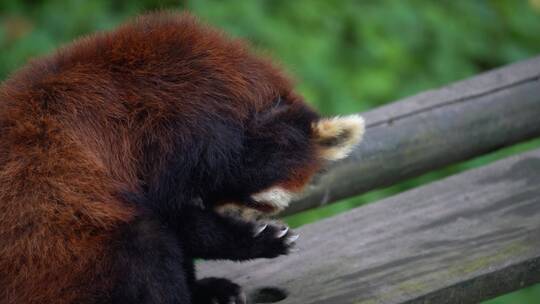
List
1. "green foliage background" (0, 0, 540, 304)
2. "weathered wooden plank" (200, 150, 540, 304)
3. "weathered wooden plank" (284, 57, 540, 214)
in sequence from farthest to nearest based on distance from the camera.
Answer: "green foliage background" (0, 0, 540, 304), "weathered wooden plank" (284, 57, 540, 214), "weathered wooden plank" (200, 150, 540, 304)

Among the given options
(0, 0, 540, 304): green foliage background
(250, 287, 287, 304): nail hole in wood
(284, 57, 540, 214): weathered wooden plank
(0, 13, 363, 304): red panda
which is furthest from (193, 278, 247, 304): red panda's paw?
(0, 0, 540, 304): green foliage background

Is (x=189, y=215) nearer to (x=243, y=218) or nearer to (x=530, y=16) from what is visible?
(x=243, y=218)

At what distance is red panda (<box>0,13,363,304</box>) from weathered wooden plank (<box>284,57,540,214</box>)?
1.76 feet

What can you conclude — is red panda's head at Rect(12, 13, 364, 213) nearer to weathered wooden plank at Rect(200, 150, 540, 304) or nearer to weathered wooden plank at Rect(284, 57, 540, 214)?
weathered wooden plank at Rect(200, 150, 540, 304)

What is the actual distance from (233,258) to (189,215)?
15 cm

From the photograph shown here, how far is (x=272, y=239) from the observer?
6.24ft

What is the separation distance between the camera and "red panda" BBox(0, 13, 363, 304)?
1.72m

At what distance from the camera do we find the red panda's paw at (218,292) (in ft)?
6.70

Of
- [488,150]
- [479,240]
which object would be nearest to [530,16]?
[488,150]

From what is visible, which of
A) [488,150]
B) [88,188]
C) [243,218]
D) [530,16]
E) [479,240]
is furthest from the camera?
[530,16]

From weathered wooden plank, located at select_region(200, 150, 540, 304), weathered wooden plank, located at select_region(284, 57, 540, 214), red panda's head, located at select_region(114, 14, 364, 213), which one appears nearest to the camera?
red panda's head, located at select_region(114, 14, 364, 213)

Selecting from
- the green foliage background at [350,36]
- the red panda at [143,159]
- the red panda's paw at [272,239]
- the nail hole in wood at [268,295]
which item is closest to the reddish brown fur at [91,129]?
the red panda at [143,159]

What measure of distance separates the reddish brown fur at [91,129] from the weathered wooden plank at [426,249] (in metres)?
0.33

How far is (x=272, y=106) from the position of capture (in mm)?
1907
